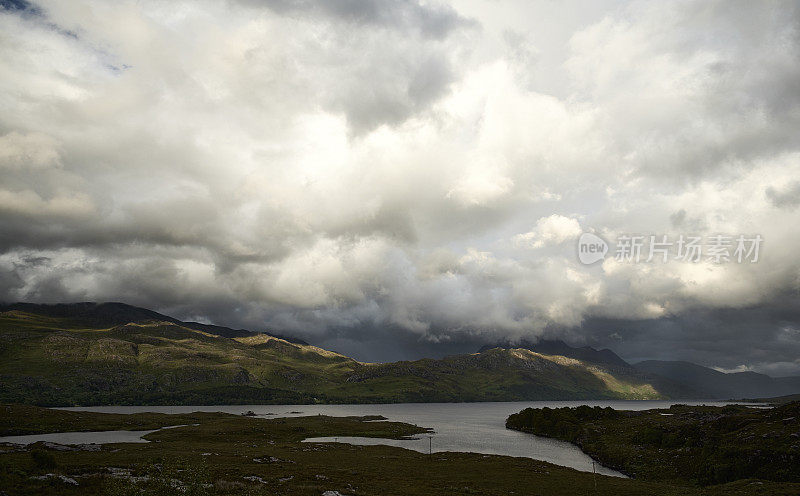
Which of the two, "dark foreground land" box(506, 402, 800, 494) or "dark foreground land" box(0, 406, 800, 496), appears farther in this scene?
"dark foreground land" box(506, 402, 800, 494)

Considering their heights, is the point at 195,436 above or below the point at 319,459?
below

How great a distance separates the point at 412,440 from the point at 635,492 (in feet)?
346

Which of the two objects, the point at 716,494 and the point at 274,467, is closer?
the point at 716,494

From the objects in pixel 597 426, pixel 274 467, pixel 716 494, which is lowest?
pixel 597 426

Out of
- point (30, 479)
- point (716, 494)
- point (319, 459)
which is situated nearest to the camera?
point (30, 479)

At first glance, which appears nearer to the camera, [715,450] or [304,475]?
[304,475]

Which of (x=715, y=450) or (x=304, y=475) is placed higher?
(x=715, y=450)

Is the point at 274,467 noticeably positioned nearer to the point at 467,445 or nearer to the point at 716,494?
the point at 716,494

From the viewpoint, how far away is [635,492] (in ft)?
201

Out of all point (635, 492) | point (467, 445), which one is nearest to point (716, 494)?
point (635, 492)

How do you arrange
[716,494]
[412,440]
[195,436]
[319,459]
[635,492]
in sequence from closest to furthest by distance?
[716,494]
[635,492]
[319,459]
[195,436]
[412,440]

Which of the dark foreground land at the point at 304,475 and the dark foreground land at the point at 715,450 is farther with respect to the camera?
the dark foreground land at the point at 715,450

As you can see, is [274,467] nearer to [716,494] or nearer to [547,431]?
[716,494]

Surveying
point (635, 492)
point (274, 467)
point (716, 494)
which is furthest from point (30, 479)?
point (716, 494)
